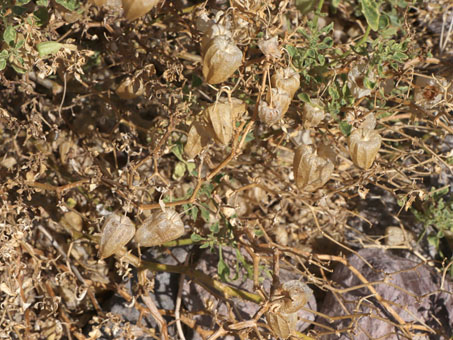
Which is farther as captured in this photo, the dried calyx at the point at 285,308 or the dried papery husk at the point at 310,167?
the dried papery husk at the point at 310,167

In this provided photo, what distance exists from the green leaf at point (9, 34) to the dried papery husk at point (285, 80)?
28.0 inches

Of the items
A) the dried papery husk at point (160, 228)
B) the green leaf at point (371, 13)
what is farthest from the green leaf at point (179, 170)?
the green leaf at point (371, 13)

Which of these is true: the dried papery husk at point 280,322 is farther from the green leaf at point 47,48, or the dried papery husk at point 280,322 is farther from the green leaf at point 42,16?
the green leaf at point 42,16

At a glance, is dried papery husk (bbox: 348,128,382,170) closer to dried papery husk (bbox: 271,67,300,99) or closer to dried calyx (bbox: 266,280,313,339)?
dried papery husk (bbox: 271,67,300,99)

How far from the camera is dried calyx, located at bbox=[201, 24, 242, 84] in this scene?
1.32 m

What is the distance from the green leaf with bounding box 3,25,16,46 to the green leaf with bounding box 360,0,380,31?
3.02ft

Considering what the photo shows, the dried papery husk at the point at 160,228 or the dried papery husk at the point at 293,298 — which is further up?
the dried papery husk at the point at 160,228

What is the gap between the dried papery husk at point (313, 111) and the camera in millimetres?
1567

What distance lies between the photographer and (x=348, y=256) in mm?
2109

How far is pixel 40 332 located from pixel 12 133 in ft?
2.38

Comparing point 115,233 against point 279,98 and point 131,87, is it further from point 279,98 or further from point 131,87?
point 279,98

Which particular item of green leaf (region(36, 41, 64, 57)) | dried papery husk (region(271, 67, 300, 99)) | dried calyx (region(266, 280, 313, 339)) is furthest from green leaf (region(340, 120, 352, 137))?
green leaf (region(36, 41, 64, 57))

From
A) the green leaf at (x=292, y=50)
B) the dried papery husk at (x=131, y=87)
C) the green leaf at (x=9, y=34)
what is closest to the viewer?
the green leaf at (x=9, y=34)

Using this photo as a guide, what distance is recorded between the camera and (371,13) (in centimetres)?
135
